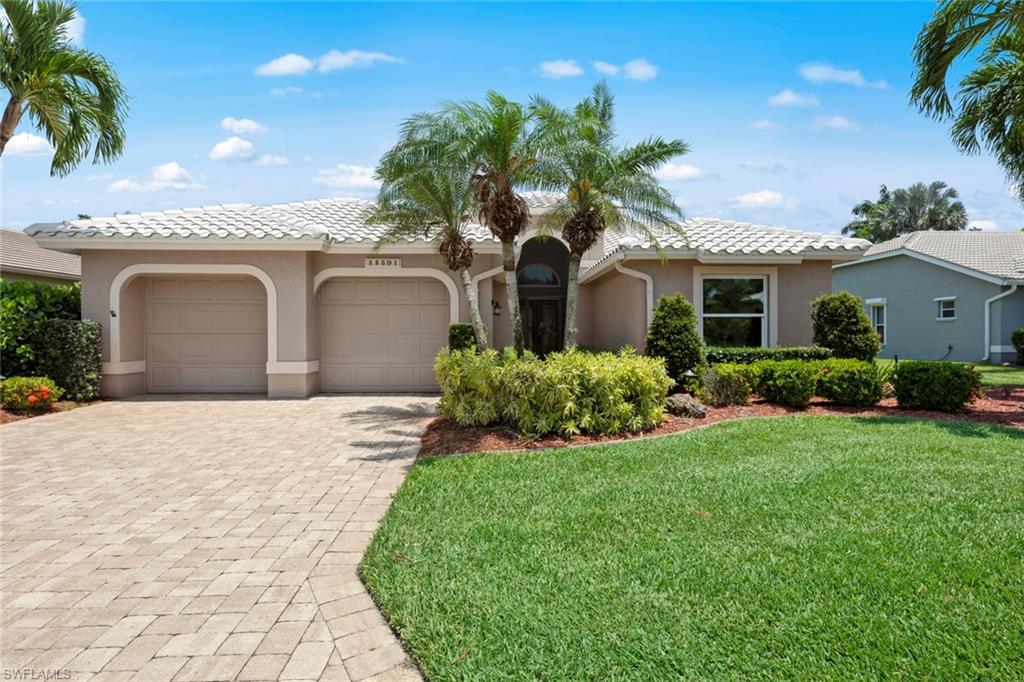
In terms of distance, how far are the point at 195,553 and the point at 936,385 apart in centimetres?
1144

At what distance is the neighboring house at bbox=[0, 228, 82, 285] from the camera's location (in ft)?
62.1

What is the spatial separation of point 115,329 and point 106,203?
4295mm

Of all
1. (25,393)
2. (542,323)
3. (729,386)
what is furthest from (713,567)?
(542,323)

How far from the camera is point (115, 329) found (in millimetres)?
12750

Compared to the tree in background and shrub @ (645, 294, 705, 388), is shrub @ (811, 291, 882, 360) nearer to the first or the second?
shrub @ (645, 294, 705, 388)

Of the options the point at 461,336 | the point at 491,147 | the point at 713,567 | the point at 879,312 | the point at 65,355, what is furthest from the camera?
the point at 879,312

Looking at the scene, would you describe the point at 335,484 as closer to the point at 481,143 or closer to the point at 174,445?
the point at 174,445

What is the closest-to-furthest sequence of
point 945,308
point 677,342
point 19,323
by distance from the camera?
point 677,342 < point 19,323 < point 945,308

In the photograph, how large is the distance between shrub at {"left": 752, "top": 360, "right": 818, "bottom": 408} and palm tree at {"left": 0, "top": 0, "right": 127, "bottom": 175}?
1433 cm

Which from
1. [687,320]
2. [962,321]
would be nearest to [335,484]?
[687,320]

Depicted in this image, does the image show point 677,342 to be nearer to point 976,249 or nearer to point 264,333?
point 264,333

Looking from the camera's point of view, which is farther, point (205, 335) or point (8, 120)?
point (205, 335)

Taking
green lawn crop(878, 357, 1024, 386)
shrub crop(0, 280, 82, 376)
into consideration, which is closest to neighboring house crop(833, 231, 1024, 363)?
green lawn crop(878, 357, 1024, 386)

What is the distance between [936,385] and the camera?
980cm
